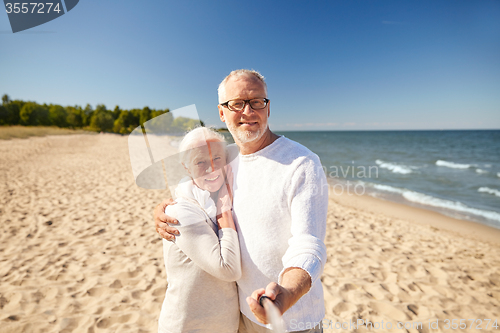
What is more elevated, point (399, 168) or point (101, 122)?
point (101, 122)

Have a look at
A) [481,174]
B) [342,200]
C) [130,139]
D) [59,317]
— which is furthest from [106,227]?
[481,174]

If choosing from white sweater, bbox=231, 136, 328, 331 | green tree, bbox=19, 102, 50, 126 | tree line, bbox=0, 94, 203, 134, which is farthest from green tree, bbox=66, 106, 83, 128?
white sweater, bbox=231, 136, 328, 331

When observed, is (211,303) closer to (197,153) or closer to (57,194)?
(197,153)

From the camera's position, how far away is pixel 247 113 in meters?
1.45

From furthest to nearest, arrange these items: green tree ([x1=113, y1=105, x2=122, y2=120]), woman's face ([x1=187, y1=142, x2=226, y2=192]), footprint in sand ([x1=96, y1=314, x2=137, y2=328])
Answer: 1. green tree ([x1=113, y1=105, x2=122, y2=120])
2. footprint in sand ([x1=96, y1=314, x2=137, y2=328])
3. woman's face ([x1=187, y1=142, x2=226, y2=192])

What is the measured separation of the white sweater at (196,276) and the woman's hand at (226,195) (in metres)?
0.07

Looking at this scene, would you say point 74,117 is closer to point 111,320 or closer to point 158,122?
point 111,320

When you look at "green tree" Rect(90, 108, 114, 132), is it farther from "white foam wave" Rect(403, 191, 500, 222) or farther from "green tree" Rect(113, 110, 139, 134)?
"white foam wave" Rect(403, 191, 500, 222)

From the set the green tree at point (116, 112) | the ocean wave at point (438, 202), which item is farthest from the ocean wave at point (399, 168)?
the green tree at point (116, 112)

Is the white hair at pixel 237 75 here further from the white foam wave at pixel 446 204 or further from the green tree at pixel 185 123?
the white foam wave at pixel 446 204

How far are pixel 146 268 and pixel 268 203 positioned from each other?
3.33 m

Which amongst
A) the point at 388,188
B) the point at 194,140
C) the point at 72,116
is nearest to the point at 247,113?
the point at 194,140

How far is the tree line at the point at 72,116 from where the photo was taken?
2057 inches

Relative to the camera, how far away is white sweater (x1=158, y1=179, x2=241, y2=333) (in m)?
1.33
